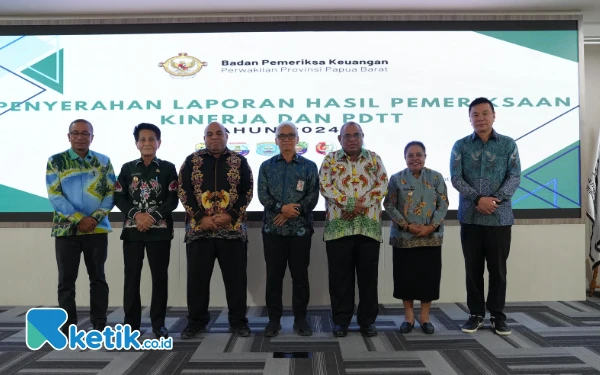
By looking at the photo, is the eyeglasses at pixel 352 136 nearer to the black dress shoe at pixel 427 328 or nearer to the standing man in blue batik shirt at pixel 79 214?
the black dress shoe at pixel 427 328

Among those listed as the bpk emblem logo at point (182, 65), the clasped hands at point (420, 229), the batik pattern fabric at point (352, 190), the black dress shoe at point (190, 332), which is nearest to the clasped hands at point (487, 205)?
the clasped hands at point (420, 229)

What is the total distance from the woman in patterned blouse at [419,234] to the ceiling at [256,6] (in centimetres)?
167

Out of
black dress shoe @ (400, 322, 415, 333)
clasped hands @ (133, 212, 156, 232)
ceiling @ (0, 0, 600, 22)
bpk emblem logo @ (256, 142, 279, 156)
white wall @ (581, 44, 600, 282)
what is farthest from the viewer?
white wall @ (581, 44, 600, 282)

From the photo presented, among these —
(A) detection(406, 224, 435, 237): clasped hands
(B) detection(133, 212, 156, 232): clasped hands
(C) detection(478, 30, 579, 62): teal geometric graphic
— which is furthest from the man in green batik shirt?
(C) detection(478, 30, 579, 62): teal geometric graphic

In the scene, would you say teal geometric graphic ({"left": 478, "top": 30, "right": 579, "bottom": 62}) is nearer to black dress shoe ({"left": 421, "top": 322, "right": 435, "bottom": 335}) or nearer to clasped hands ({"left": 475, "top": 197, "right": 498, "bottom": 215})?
clasped hands ({"left": 475, "top": 197, "right": 498, "bottom": 215})

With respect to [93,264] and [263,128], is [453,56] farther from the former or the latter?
[93,264]

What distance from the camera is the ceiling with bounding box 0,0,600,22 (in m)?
3.92

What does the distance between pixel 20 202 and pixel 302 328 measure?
2.91 m

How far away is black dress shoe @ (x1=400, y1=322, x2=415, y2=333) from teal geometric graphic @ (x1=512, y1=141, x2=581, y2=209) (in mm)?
1733

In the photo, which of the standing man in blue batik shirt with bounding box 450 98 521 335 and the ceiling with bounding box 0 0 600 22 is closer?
the standing man in blue batik shirt with bounding box 450 98 521 335

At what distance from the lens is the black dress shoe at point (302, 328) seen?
3010mm

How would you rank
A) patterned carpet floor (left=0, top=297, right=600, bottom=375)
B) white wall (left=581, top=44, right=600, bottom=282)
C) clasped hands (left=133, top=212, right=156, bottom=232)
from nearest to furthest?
patterned carpet floor (left=0, top=297, right=600, bottom=375) → clasped hands (left=133, top=212, right=156, bottom=232) → white wall (left=581, top=44, right=600, bottom=282)

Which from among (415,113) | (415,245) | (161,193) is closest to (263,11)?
(415,113)

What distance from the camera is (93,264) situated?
3.00 meters
